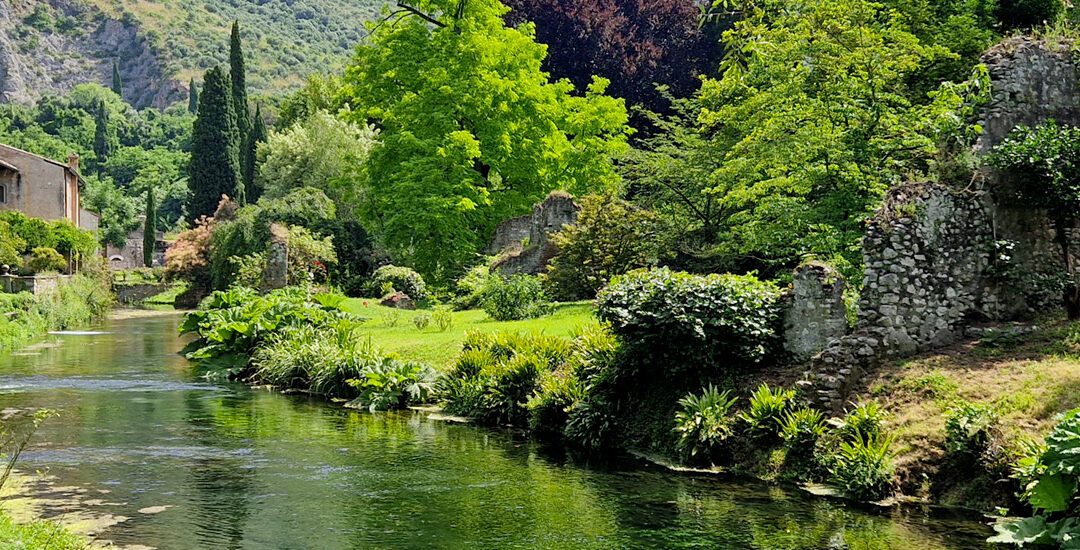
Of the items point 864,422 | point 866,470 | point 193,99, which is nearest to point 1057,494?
point 866,470

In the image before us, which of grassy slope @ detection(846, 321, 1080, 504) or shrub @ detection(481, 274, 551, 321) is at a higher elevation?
shrub @ detection(481, 274, 551, 321)

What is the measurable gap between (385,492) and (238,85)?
2614 inches

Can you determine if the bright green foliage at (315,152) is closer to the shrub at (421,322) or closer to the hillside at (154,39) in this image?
the shrub at (421,322)

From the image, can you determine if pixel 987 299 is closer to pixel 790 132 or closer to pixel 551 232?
pixel 790 132

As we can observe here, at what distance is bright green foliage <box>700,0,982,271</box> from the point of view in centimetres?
1750

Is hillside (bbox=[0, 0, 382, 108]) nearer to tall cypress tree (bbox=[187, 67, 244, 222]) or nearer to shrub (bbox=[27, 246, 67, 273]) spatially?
tall cypress tree (bbox=[187, 67, 244, 222])

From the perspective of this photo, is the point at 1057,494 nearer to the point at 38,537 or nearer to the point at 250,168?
the point at 38,537

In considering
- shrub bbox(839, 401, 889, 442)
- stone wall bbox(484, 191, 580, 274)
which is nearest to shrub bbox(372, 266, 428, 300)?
stone wall bbox(484, 191, 580, 274)

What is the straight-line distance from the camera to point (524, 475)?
13383 millimetres

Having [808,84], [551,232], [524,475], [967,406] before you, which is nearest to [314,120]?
[551,232]

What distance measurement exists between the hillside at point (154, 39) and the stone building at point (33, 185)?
9416 cm

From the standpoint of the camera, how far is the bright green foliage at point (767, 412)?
43.1ft

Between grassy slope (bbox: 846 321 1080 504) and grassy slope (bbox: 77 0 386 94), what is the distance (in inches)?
5302

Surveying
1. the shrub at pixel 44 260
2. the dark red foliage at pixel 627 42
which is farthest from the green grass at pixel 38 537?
the shrub at pixel 44 260
